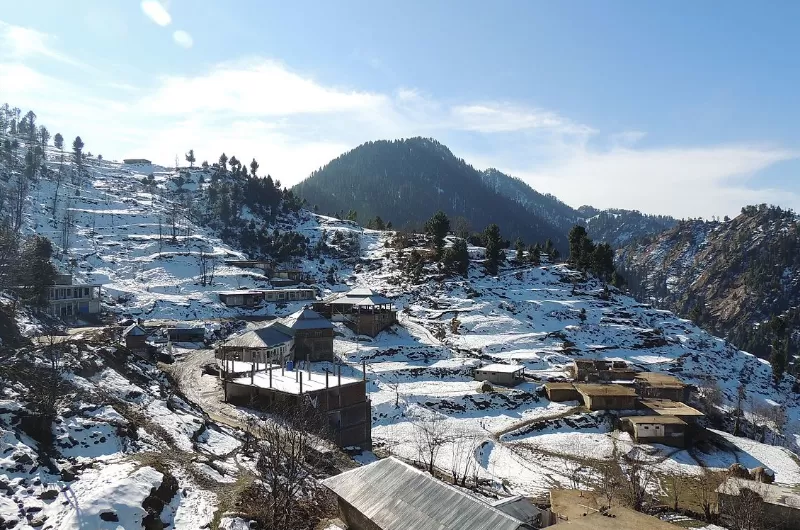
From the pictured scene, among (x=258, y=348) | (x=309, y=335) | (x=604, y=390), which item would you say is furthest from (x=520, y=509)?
(x=309, y=335)

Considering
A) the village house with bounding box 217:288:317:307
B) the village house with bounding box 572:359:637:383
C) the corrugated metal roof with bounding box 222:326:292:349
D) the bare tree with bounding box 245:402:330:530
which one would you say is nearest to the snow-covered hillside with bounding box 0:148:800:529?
the bare tree with bounding box 245:402:330:530

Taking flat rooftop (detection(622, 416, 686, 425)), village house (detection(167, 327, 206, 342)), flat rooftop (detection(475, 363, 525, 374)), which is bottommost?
flat rooftop (detection(622, 416, 686, 425))

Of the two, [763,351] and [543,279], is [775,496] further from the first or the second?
[763,351]

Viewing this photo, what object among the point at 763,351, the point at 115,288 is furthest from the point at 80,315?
the point at 763,351

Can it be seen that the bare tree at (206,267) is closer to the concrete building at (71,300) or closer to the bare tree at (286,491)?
the concrete building at (71,300)

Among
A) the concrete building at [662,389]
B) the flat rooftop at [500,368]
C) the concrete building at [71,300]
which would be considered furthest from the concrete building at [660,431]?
the concrete building at [71,300]

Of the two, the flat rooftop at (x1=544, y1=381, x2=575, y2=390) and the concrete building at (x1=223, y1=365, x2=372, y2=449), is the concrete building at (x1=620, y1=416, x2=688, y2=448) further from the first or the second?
the concrete building at (x1=223, y1=365, x2=372, y2=449)
